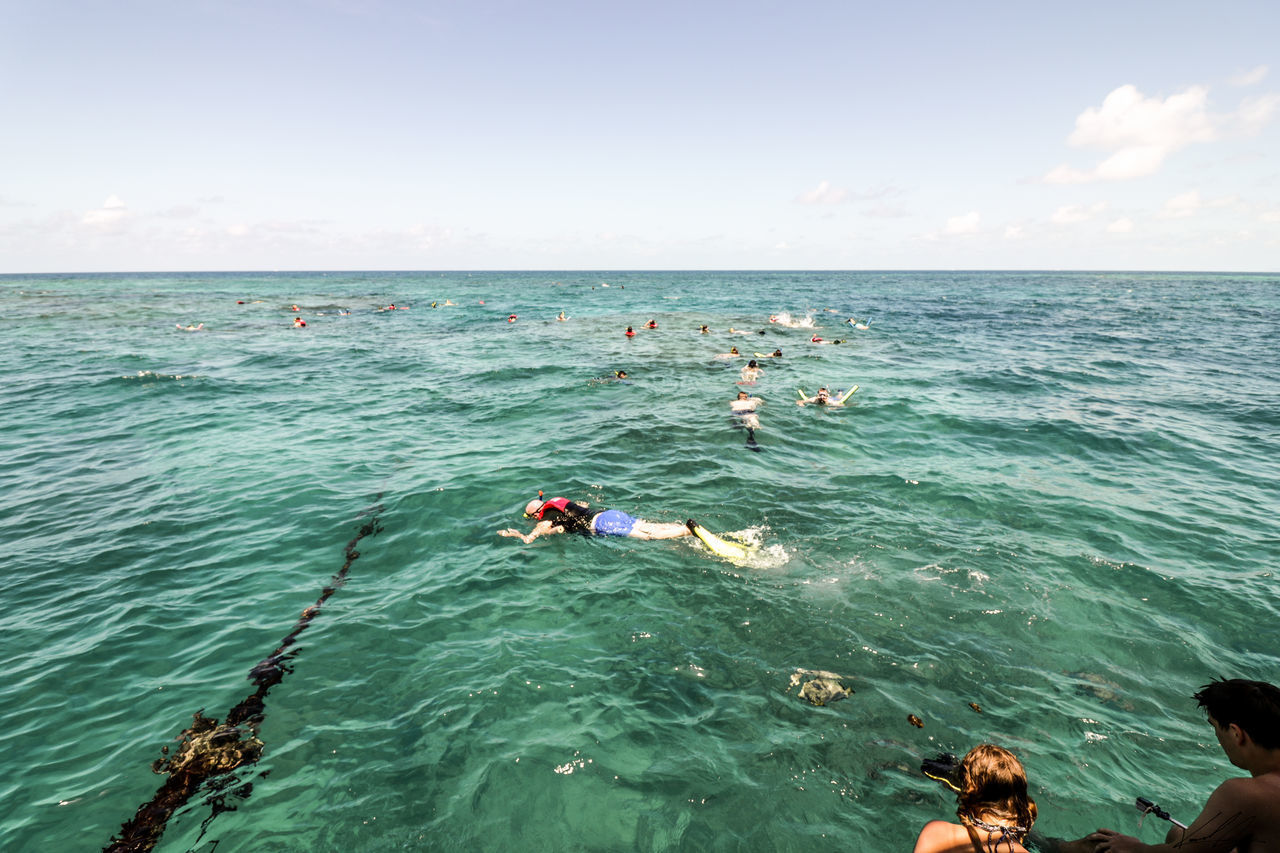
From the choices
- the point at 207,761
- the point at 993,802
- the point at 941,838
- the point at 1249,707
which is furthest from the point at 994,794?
the point at 207,761

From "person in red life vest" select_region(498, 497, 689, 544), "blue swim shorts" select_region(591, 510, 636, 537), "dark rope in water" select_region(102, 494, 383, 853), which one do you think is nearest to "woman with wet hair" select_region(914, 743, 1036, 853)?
"dark rope in water" select_region(102, 494, 383, 853)

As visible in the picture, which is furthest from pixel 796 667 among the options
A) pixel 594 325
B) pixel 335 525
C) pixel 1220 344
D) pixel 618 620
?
pixel 1220 344

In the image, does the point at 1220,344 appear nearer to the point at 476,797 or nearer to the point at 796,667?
the point at 796,667

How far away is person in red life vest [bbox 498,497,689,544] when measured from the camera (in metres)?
10.9

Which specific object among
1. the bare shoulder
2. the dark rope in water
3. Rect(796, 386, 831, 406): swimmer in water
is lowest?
the dark rope in water

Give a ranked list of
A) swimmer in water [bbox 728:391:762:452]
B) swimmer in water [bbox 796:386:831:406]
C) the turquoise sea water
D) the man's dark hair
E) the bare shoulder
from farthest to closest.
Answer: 1. swimmer in water [bbox 796:386:831:406]
2. swimmer in water [bbox 728:391:762:452]
3. the turquoise sea water
4. the bare shoulder
5. the man's dark hair

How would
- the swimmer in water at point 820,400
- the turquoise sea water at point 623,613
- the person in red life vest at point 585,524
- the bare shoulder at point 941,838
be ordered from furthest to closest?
1. the swimmer in water at point 820,400
2. the person in red life vest at point 585,524
3. the turquoise sea water at point 623,613
4. the bare shoulder at point 941,838

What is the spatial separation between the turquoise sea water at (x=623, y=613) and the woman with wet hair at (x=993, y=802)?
86.2 inches

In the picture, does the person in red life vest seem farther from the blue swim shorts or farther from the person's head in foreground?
the person's head in foreground

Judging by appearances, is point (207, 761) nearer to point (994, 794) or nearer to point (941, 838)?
point (941, 838)

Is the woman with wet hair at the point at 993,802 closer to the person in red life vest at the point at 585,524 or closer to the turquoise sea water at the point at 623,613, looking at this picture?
the turquoise sea water at the point at 623,613

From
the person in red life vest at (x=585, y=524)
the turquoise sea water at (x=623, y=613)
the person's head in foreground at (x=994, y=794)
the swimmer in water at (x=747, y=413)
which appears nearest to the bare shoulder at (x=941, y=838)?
the person's head in foreground at (x=994, y=794)

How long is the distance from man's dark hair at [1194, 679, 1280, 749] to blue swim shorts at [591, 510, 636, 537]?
335 inches

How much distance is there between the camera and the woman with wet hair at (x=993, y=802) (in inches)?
131
